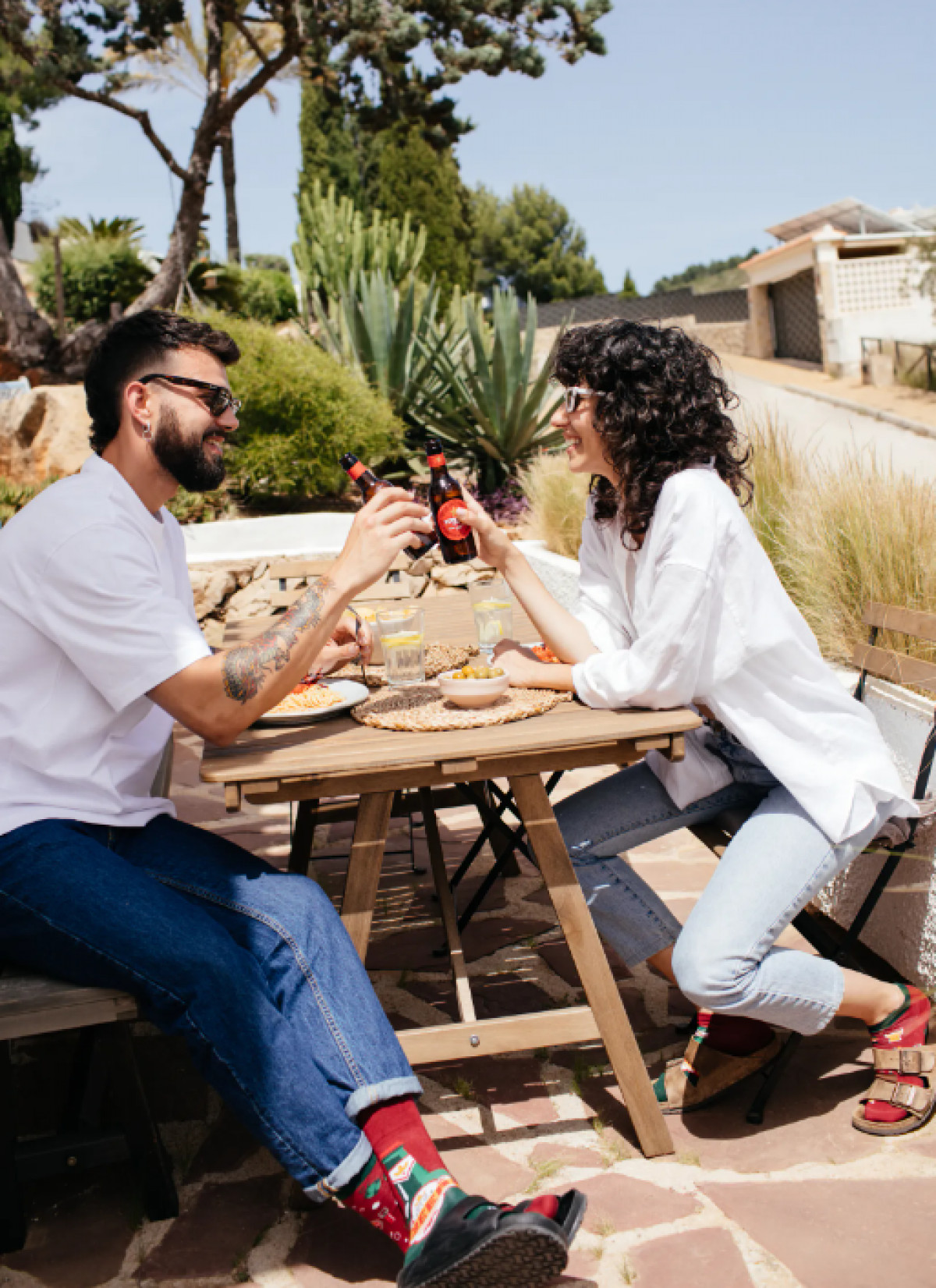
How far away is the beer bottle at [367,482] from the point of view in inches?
91.3

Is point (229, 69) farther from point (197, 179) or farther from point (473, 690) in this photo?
point (473, 690)

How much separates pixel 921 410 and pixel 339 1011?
78.0 ft

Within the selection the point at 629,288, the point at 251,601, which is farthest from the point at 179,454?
the point at 629,288

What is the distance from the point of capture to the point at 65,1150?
207 cm

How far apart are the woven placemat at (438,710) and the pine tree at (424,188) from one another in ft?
74.1

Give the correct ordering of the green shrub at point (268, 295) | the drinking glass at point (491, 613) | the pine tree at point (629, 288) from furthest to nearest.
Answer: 1. the pine tree at point (629, 288)
2. the green shrub at point (268, 295)
3. the drinking glass at point (491, 613)

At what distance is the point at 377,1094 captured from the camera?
72.3 inches

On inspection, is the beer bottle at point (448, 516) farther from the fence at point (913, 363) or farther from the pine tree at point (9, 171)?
the pine tree at point (9, 171)

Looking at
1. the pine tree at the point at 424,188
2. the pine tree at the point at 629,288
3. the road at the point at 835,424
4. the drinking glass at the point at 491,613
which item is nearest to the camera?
the drinking glass at the point at 491,613

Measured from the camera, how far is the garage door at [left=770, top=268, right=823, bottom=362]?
31844 millimetres

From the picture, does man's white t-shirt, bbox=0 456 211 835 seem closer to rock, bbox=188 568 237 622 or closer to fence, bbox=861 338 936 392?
rock, bbox=188 568 237 622

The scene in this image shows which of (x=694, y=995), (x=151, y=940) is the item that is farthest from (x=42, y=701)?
(x=694, y=995)

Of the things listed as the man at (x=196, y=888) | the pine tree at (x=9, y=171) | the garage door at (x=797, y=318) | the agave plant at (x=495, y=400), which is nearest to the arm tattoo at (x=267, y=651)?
the man at (x=196, y=888)

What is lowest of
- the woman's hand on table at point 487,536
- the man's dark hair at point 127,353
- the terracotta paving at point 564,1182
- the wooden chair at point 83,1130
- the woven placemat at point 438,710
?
the terracotta paving at point 564,1182
